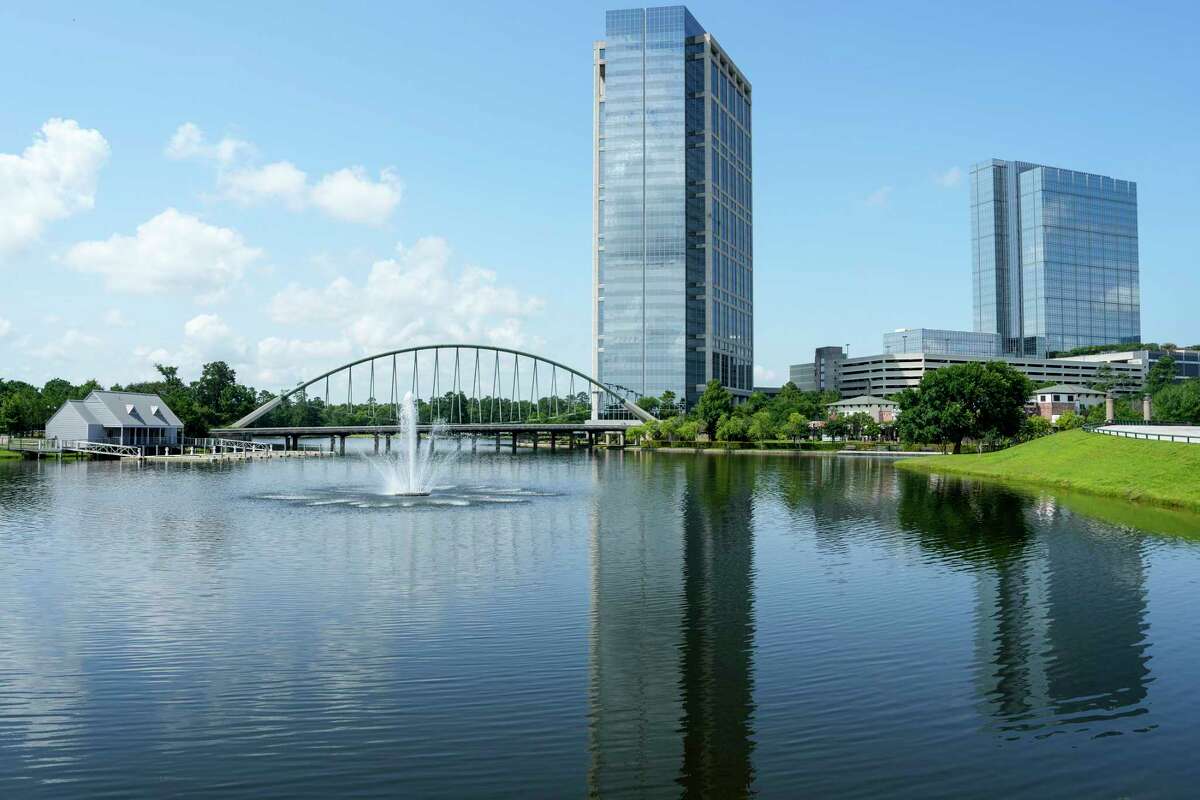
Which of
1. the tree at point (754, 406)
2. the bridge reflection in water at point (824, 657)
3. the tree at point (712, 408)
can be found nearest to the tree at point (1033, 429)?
the tree at point (712, 408)

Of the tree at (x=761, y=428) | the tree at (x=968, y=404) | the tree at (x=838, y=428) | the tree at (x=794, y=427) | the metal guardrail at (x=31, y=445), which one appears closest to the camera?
the tree at (x=968, y=404)

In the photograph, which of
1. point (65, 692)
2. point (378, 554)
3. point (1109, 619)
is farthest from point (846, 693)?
point (378, 554)

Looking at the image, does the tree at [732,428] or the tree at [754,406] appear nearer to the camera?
the tree at [732,428]

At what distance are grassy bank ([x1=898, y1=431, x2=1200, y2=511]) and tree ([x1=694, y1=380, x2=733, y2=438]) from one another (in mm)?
71641

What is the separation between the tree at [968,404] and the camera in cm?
10581

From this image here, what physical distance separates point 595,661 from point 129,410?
392ft

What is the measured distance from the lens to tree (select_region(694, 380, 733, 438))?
537 feet

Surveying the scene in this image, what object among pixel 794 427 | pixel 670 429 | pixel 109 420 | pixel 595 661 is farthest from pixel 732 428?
pixel 595 661

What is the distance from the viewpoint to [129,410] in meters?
120

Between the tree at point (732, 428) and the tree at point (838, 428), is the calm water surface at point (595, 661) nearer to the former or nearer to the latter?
the tree at point (732, 428)

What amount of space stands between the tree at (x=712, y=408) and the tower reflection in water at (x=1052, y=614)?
380 ft

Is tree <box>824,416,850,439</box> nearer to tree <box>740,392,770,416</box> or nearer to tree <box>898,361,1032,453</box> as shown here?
tree <box>740,392,770,416</box>

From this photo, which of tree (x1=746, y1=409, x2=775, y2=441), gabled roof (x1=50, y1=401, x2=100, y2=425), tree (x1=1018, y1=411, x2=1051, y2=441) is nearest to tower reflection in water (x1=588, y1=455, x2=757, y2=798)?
tree (x1=1018, y1=411, x2=1051, y2=441)

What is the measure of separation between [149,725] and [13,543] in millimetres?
25332
